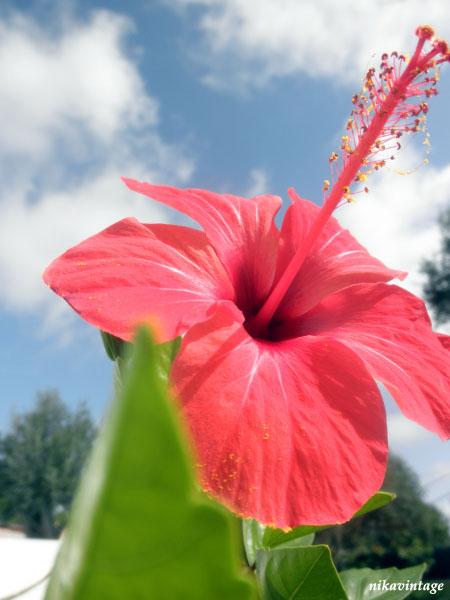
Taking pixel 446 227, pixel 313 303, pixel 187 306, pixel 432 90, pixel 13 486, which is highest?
pixel 446 227

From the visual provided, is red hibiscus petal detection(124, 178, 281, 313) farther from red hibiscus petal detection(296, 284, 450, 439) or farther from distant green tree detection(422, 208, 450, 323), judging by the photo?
distant green tree detection(422, 208, 450, 323)

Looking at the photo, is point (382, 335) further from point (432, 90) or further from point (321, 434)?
point (432, 90)

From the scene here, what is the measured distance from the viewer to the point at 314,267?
0.85m

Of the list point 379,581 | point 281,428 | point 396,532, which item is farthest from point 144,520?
point 396,532

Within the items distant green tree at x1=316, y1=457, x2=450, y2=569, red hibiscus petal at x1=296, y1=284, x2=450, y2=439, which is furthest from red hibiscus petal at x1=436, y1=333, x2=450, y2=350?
distant green tree at x1=316, y1=457, x2=450, y2=569

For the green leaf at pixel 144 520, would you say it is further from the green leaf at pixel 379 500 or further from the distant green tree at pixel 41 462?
the distant green tree at pixel 41 462

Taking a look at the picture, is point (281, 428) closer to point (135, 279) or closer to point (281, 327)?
point (135, 279)

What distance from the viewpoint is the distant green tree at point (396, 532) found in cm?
1279

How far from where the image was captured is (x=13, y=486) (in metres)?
22.2

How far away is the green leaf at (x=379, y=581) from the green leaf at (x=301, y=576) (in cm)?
20

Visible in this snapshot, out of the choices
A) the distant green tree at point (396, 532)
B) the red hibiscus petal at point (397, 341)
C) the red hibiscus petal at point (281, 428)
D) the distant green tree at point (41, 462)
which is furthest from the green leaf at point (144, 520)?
the distant green tree at point (41, 462)

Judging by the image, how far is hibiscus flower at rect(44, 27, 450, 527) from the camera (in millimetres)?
506

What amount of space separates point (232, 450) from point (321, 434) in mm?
84

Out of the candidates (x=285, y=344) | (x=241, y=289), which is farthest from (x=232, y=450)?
(x=241, y=289)
